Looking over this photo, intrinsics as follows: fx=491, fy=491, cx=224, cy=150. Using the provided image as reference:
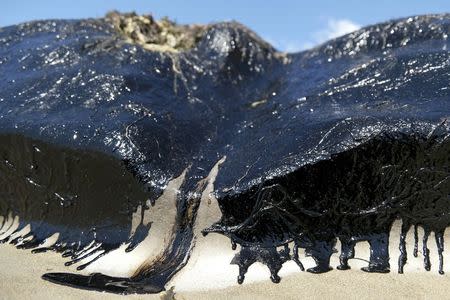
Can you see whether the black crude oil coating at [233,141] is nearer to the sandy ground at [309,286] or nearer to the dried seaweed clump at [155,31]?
the sandy ground at [309,286]

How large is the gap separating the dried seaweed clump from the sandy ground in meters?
3.52

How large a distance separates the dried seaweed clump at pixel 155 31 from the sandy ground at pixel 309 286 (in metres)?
3.52

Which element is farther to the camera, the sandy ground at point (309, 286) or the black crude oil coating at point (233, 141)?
the black crude oil coating at point (233, 141)

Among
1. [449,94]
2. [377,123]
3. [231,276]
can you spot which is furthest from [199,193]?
[449,94]

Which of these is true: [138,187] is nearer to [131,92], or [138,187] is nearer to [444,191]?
[131,92]

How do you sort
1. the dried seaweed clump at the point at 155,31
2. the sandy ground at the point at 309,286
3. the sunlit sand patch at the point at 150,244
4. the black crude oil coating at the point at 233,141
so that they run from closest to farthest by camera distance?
the sandy ground at the point at 309,286 < the black crude oil coating at the point at 233,141 < the sunlit sand patch at the point at 150,244 < the dried seaweed clump at the point at 155,31

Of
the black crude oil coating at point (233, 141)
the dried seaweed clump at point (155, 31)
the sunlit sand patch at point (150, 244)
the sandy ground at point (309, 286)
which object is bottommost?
the sandy ground at point (309, 286)

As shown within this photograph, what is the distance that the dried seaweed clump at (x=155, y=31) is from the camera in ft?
20.8

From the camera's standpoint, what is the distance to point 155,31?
22.3 ft

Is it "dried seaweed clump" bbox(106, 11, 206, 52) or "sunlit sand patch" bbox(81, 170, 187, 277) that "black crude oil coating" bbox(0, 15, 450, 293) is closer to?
"sunlit sand patch" bbox(81, 170, 187, 277)

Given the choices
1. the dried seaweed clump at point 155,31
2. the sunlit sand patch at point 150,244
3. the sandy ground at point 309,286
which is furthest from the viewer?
the dried seaweed clump at point 155,31

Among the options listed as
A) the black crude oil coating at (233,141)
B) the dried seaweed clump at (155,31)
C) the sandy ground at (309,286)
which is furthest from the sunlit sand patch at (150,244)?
the dried seaweed clump at (155,31)

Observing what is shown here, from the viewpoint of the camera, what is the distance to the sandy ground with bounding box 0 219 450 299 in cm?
307

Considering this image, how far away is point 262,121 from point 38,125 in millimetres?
1990
